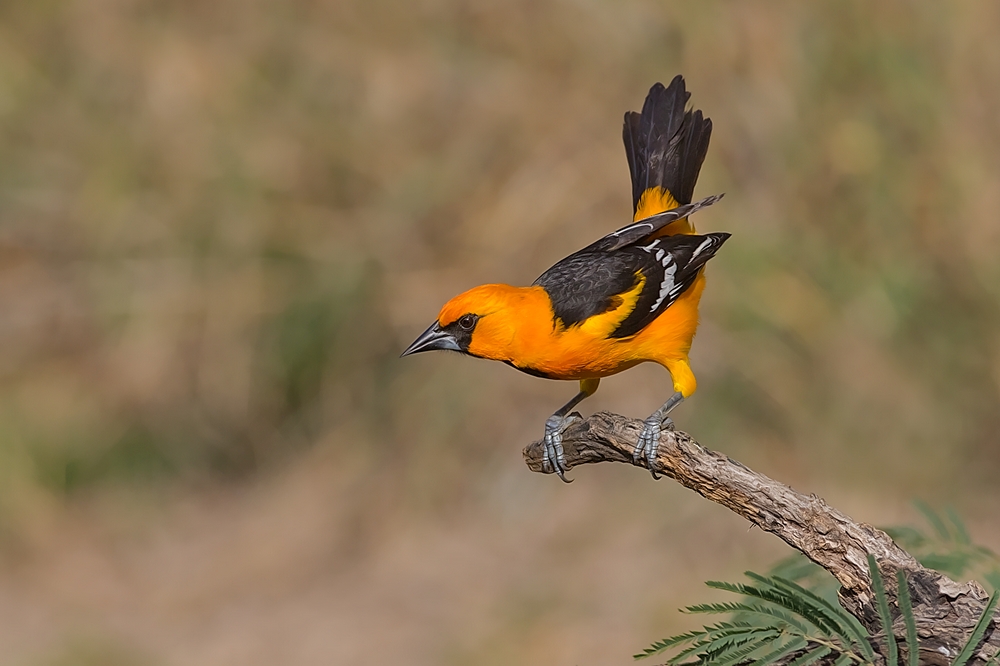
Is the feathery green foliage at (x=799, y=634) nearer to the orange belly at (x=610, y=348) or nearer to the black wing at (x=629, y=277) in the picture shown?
the orange belly at (x=610, y=348)

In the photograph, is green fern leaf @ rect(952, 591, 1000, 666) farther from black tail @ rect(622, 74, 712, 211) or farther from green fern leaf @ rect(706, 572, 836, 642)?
Answer: black tail @ rect(622, 74, 712, 211)

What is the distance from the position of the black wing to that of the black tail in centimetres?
47

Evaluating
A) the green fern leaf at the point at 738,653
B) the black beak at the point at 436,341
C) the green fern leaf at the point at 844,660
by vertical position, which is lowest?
the green fern leaf at the point at 844,660

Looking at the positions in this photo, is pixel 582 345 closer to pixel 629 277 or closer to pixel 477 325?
pixel 477 325

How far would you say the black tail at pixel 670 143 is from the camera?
4.05 m

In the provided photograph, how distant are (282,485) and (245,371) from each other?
0.82m

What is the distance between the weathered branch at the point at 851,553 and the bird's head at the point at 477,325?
3.16 ft

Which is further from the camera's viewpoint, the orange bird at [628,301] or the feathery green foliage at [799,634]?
the orange bird at [628,301]

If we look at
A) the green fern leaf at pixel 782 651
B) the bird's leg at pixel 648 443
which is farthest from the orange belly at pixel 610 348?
the green fern leaf at pixel 782 651

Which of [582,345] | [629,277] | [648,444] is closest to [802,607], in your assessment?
[648,444]

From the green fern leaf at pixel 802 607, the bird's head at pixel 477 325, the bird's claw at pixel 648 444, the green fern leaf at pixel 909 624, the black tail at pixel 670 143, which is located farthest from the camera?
the black tail at pixel 670 143

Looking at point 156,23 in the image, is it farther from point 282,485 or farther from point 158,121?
point 282,485

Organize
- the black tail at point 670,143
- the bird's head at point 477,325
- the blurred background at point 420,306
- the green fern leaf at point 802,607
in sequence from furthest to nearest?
the blurred background at point 420,306
the black tail at point 670,143
the bird's head at point 477,325
the green fern leaf at point 802,607

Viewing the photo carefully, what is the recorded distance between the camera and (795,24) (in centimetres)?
653
